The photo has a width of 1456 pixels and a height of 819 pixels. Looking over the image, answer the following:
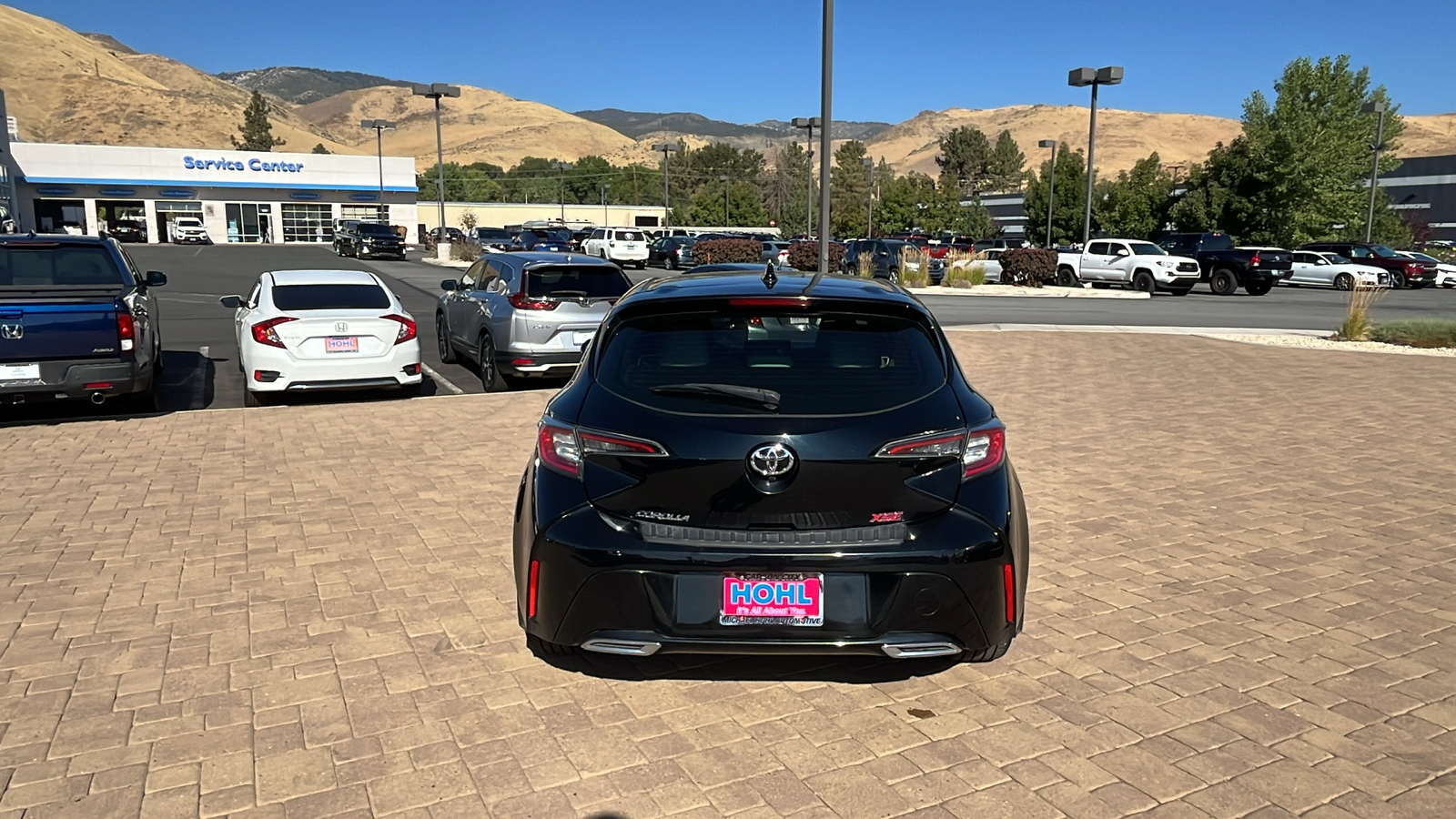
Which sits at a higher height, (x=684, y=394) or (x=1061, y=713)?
(x=684, y=394)

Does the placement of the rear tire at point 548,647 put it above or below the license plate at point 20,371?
below

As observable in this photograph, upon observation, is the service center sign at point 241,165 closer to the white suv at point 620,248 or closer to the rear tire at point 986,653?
the white suv at point 620,248

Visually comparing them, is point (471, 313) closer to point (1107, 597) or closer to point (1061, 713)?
point (1107, 597)

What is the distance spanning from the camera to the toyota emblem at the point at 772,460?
11.4ft

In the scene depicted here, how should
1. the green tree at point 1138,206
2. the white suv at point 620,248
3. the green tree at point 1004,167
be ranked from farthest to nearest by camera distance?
the green tree at point 1004,167 < the green tree at point 1138,206 < the white suv at point 620,248

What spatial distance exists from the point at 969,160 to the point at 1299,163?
273 feet

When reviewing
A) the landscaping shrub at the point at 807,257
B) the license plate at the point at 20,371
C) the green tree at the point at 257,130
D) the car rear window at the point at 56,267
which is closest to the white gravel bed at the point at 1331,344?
the car rear window at the point at 56,267

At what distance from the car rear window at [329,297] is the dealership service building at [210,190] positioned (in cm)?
6810

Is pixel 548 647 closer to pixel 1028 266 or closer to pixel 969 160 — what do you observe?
pixel 1028 266

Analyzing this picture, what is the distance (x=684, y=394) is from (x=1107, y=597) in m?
2.77

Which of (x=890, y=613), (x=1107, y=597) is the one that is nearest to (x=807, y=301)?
(x=890, y=613)

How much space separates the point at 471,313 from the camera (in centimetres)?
1267

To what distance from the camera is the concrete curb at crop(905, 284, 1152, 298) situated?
99.8ft

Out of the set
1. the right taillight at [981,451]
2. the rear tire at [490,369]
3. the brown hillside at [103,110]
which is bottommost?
the rear tire at [490,369]
